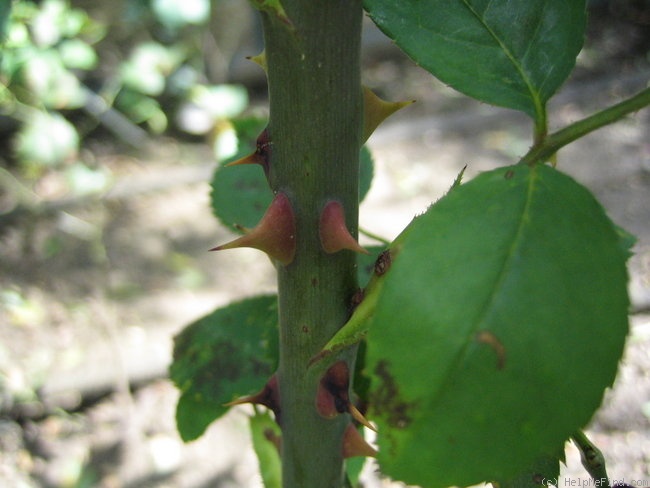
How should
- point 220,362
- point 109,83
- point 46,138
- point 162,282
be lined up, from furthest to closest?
point 109,83, point 46,138, point 162,282, point 220,362

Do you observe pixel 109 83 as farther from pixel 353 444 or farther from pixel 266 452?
pixel 353 444

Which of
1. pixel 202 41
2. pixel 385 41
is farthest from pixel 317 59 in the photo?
pixel 385 41

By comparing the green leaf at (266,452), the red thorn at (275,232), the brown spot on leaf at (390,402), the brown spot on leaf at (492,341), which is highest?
the red thorn at (275,232)

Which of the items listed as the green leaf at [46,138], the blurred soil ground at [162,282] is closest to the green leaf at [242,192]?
the blurred soil ground at [162,282]

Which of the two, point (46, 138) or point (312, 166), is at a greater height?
point (46, 138)

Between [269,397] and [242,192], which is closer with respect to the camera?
[269,397]

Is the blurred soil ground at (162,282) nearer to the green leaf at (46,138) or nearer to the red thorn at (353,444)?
the green leaf at (46,138)

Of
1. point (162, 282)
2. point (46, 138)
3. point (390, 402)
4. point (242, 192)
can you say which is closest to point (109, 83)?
point (46, 138)
